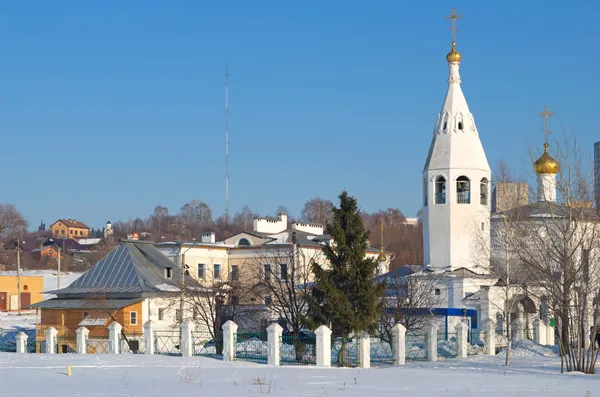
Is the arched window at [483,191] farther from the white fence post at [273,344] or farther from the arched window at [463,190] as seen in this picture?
the white fence post at [273,344]

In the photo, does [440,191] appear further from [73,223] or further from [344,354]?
Result: [73,223]

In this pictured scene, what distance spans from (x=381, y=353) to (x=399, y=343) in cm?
392

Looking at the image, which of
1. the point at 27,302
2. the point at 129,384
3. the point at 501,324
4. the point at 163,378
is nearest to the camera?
the point at 129,384

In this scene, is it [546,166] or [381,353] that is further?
[546,166]

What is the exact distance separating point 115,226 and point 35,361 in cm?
13058

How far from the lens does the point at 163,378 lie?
16484 mm

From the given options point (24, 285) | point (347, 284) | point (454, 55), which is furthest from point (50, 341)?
point (24, 285)

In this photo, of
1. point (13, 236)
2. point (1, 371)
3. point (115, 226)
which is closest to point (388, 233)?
point (13, 236)

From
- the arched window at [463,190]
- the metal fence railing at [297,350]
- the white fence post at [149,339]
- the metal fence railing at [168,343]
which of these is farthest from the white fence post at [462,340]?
the arched window at [463,190]

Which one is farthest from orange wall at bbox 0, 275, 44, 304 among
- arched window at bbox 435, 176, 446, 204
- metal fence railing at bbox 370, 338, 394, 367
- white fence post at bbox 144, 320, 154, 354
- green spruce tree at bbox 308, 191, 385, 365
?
green spruce tree at bbox 308, 191, 385, 365

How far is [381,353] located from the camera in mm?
28703

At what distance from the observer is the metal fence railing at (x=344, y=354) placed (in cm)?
2427

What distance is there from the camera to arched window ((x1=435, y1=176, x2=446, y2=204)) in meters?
37.0

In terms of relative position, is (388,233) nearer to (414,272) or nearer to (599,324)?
(414,272)
